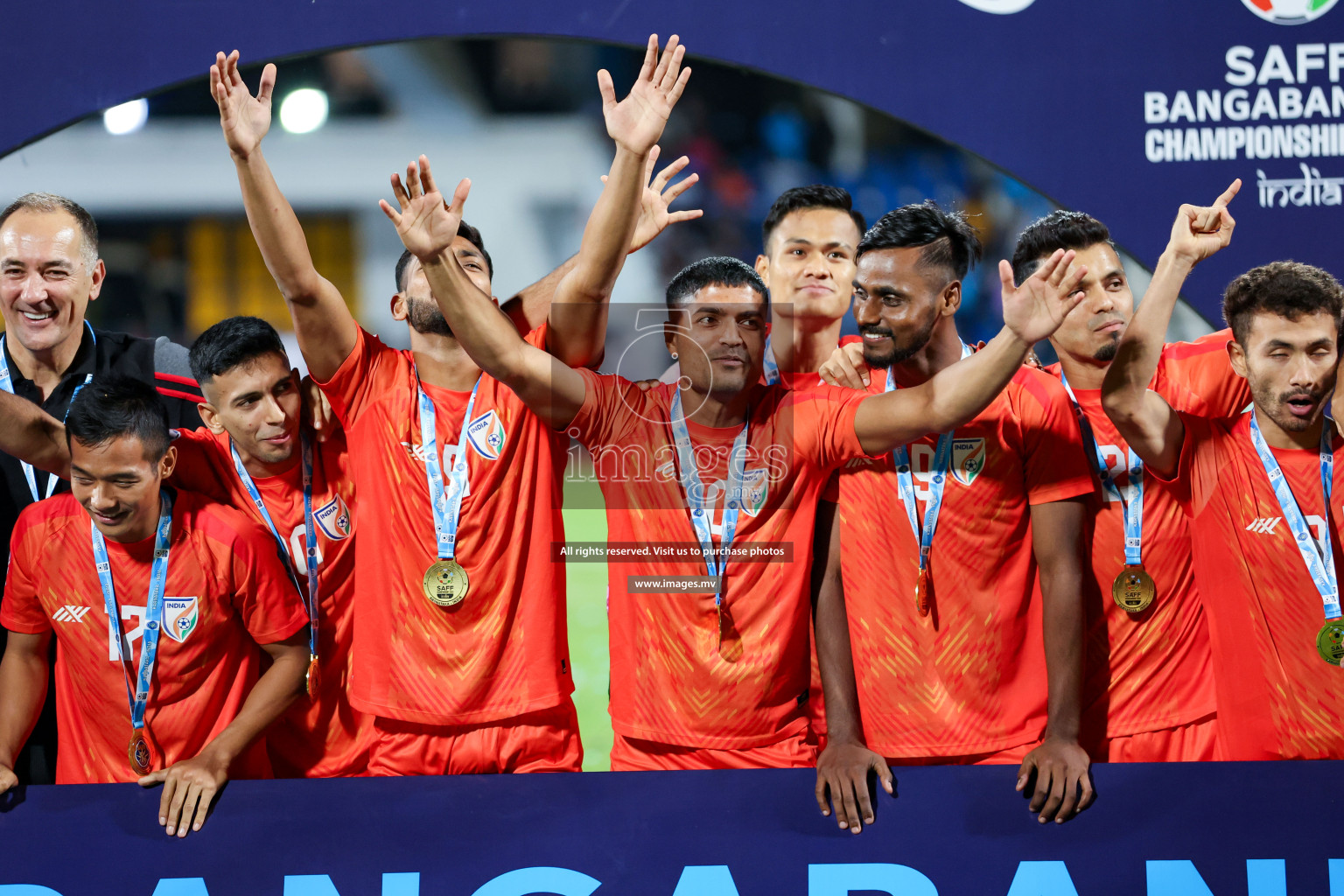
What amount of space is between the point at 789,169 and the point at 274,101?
186 centimetres

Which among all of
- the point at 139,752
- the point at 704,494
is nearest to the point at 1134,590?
the point at 704,494

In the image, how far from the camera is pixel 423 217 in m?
2.99

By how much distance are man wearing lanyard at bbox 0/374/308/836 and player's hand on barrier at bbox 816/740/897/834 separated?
5.03 ft

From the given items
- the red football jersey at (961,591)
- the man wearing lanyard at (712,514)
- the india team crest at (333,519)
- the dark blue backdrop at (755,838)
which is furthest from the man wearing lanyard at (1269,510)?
the india team crest at (333,519)

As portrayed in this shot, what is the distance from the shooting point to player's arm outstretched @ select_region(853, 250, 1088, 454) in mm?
2859

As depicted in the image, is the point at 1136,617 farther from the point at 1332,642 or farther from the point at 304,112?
the point at 304,112

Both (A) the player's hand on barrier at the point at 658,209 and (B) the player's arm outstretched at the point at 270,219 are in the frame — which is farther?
(A) the player's hand on barrier at the point at 658,209

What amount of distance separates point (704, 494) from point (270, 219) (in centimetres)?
145

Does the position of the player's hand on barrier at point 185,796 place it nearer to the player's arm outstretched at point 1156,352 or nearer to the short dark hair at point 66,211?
the short dark hair at point 66,211

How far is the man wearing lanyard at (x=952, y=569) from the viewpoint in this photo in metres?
3.19

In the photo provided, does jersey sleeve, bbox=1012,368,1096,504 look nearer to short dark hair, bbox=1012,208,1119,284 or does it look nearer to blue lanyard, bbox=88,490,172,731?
short dark hair, bbox=1012,208,1119,284

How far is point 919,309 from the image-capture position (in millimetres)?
3277

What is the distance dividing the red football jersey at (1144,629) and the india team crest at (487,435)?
5.95ft

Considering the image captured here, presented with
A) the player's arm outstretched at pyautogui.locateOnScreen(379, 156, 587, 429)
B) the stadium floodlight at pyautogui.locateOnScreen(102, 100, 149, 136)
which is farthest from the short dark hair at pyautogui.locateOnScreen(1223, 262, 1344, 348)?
the stadium floodlight at pyautogui.locateOnScreen(102, 100, 149, 136)
